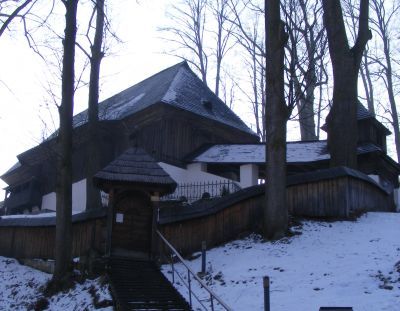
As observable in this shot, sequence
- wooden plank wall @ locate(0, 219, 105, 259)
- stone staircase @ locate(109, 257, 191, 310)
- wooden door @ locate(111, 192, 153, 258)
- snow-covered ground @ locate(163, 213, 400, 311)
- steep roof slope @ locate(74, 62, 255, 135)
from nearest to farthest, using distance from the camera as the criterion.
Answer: snow-covered ground @ locate(163, 213, 400, 311) < stone staircase @ locate(109, 257, 191, 310) < wooden door @ locate(111, 192, 153, 258) < wooden plank wall @ locate(0, 219, 105, 259) < steep roof slope @ locate(74, 62, 255, 135)

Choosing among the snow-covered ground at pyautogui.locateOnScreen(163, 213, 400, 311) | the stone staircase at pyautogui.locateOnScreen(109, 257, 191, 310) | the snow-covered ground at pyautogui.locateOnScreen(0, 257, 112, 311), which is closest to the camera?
the snow-covered ground at pyautogui.locateOnScreen(163, 213, 400, 311)

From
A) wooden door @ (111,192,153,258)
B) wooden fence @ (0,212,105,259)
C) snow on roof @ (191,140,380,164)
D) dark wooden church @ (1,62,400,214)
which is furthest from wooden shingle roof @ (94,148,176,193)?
snow on roof @ (191,140,380,164)

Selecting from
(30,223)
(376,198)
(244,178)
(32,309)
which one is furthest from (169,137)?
(32,309)

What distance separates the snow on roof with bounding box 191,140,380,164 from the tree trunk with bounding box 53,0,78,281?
9.70m

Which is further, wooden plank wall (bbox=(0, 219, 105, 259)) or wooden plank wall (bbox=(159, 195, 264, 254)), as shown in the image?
wooden plank wall (bbox=(0, 219, 105, 259))

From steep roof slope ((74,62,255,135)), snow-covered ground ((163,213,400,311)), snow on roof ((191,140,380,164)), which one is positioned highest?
steep roof slope ((74,62,255,135))

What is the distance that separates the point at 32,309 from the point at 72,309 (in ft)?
4.59

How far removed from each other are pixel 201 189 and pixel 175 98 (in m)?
5.00

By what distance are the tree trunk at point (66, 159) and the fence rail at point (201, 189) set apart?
7001 millimetres

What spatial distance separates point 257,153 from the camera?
75.4 ft

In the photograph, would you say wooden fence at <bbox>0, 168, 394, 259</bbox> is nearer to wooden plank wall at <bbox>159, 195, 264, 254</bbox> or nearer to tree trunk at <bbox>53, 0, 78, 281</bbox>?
wooden plank wall at <bbox>159, 195, 264, 254</bbox>

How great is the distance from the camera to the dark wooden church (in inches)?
887

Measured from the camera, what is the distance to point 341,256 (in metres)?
11.2

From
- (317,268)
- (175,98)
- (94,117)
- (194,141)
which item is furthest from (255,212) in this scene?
(175,98)
